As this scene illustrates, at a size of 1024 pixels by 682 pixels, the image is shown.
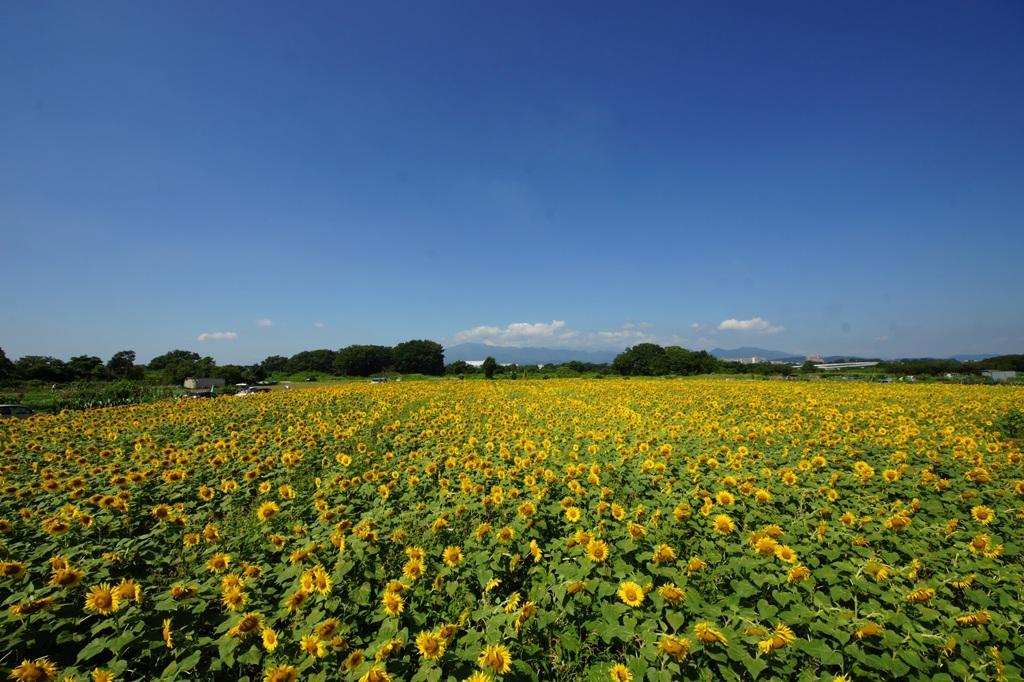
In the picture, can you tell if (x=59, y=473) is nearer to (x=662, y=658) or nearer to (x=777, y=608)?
(x=662, y=658)

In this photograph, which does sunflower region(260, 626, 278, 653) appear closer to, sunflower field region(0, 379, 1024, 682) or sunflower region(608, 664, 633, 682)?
sunflower field region(0, 379, 1024, 682)

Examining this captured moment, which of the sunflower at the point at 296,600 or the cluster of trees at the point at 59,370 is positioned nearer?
the sunflower at the point at 296,600

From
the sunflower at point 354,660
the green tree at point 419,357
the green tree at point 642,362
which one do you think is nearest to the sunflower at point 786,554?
the sunflower at point 354,660

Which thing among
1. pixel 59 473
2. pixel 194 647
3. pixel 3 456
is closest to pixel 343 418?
pixel 59 473

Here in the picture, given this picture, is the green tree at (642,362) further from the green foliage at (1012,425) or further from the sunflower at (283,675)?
the sunflower at (283,675)

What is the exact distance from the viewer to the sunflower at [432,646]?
6.90 ft

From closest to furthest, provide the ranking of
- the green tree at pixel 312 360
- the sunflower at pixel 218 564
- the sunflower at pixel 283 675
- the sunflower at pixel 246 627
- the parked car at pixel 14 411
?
the sunflower at pixel 283 675, the sunflower at pixel 246 627, the sunflower at pixel 218 564, the parked car at pixel 14 411, the green tree at pixel 312 360

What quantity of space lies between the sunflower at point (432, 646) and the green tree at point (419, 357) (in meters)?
68.3

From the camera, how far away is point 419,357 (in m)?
74.5

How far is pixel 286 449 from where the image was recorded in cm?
613

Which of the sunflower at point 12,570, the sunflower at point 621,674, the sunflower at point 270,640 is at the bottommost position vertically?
the sunflower at point 621,674

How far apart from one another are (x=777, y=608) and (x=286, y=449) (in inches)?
256

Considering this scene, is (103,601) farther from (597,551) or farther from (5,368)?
(5,368)

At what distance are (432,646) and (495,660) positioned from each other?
0.36 metres
